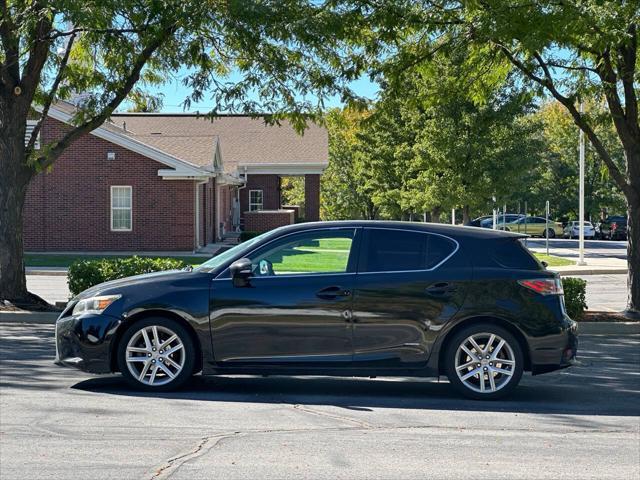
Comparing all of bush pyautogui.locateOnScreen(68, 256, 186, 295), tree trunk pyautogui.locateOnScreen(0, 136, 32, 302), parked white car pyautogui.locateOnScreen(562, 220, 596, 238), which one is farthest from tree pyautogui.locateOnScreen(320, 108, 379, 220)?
tree trunk pyautogui.locateOnScreen(0, 136, 32, 302)

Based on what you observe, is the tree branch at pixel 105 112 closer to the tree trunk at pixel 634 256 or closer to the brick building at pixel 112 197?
the tree trunk at pixel 634 256

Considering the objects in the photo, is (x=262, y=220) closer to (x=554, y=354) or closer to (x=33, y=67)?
(x=33, y=67)

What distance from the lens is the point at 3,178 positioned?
15180 millimetres

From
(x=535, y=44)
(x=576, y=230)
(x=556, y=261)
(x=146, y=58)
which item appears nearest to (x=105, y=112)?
(x=146, y=58)

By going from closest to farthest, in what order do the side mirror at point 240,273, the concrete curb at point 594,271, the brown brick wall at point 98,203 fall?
the side mirror at point 240,273
the concrete curb at point 594,271
the brown brick wall at point 98,203

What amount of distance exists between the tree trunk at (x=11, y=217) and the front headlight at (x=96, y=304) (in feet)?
23.3

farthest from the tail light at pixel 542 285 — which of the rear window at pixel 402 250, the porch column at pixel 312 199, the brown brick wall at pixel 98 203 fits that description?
the porch column at pixel 312 199

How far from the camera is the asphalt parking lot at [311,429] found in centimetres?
612

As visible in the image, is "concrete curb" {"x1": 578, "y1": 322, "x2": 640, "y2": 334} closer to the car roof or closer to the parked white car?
the car roof

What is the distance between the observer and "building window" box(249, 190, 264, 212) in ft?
155

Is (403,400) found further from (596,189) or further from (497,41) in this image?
(596,189)

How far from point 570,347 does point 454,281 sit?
1250 millimetres

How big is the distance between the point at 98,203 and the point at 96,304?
2458cm

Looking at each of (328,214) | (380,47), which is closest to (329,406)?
(380,47)
